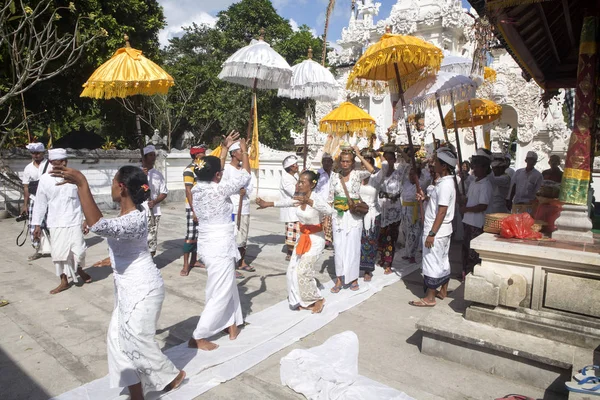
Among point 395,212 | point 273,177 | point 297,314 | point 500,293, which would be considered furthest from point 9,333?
point 273,177

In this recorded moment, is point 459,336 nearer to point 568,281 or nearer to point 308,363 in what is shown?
point 568,281

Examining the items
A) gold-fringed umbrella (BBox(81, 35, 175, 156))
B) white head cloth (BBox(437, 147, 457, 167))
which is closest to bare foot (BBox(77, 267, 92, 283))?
gold-fringed umbrella (BBox(81, 35, 175, 156))

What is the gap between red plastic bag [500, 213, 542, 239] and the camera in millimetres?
3965

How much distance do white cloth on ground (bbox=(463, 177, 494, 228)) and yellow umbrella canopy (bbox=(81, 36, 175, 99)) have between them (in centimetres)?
465

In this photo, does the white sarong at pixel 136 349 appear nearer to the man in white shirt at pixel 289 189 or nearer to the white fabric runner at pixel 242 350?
the white fabric runner at pixel 242 350

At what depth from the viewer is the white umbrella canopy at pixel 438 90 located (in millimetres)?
6598

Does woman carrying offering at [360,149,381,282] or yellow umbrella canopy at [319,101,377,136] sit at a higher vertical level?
yellow umbrella canopy at [319,101,377,136]

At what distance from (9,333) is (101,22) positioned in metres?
10.6

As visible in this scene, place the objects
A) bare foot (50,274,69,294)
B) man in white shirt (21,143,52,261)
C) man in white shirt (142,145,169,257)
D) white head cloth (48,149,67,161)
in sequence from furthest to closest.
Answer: man in white shirt (21,143,52,261) → man in white shirt (142,145,169,257) → bare foot (50,274,69,294) → white head cloth (48,149,67,161)

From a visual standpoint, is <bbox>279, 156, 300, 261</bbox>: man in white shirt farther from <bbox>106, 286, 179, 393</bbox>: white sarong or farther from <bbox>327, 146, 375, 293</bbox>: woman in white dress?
<bbox>106, 286, 179, 393</bbox>: white sarong

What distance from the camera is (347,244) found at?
5.36 meters

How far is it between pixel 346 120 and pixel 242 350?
605 centimetres

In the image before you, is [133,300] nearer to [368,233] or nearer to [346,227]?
[346,227]

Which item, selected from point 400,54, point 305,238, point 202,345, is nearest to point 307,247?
point 305,238
